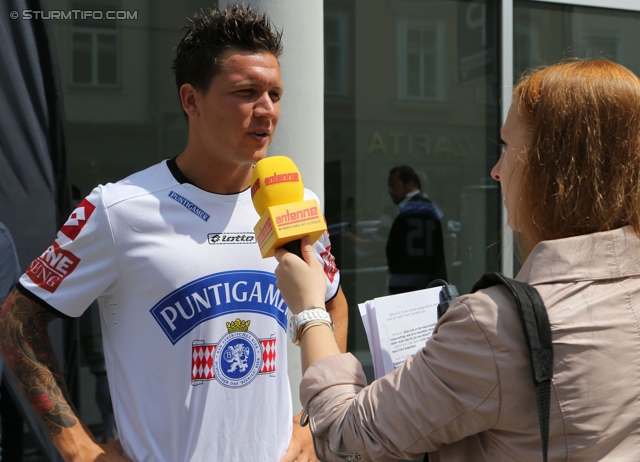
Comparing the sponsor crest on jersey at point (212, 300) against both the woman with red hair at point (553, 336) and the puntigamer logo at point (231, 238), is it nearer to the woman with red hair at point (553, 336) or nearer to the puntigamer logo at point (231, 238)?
the puntigamer logo at point (231, 238)

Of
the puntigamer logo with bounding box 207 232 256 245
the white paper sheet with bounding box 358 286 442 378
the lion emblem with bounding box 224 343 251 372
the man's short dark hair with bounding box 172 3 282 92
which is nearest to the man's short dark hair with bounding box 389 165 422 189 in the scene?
the man's short dark hair with bounding box 172 3 282 92

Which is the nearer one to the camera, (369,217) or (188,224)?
(188,224)

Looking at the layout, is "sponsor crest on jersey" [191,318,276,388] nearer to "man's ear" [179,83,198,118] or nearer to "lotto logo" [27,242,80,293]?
"lotto logo" [27,242,80,293]

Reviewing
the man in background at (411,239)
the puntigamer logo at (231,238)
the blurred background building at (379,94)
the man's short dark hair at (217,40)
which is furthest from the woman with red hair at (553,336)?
the man in background at (411,239)

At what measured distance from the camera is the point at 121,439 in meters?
1.86

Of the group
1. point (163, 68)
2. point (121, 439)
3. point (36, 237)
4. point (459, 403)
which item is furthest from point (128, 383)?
point (163, 68)

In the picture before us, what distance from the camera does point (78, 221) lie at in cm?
185

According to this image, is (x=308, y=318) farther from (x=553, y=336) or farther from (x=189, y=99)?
(x=189, y=99)

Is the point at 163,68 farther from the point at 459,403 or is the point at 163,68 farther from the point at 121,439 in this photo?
the point at 459,403

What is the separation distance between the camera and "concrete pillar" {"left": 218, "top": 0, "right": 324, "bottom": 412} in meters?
2.87

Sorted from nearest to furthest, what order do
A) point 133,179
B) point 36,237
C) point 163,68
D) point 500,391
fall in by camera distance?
point 500,391
point 133,179
point 36,237
point 163,68

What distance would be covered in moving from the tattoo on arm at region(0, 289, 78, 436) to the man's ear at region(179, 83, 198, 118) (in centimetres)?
69

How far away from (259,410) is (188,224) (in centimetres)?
53

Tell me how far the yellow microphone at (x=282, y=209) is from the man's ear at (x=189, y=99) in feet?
1.37
